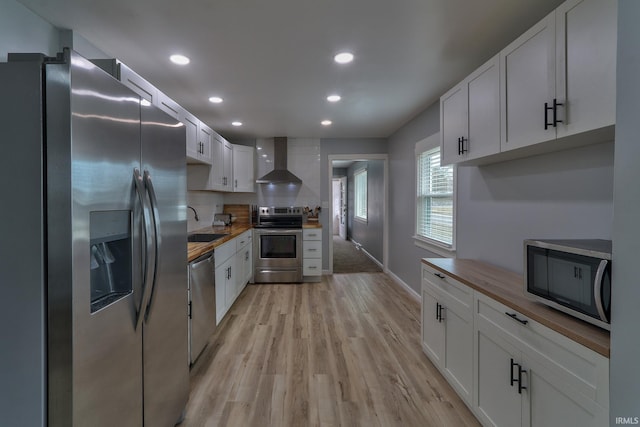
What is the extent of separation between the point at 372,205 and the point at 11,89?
5.69 meters

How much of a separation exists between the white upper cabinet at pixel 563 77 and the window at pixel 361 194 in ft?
17.3

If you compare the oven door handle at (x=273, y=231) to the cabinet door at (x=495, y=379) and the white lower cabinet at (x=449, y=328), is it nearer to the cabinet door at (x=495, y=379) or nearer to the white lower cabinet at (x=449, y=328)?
the white lower cabinet at (x=449, y=328)

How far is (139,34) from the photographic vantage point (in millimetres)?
1857

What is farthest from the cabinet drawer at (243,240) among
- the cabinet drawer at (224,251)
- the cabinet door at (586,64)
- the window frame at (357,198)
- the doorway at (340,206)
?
the doorway at (340,206)

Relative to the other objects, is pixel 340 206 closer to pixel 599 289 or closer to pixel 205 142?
pixel 205 142

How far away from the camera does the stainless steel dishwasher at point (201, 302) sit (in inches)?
79.8

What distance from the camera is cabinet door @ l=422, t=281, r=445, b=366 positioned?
2.04 metres

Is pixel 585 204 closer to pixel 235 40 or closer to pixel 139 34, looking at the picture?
pixel 235 40

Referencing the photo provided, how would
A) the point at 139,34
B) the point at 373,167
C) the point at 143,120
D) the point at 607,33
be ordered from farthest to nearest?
the point at 373,167 → the point at 139,34 → the point at 143,120 → the point at 607,33

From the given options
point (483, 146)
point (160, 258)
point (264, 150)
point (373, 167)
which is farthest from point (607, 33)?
point (373, 167)

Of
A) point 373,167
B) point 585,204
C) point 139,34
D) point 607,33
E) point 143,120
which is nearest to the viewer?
point 607,33

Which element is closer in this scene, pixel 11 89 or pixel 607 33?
pixel 11 89

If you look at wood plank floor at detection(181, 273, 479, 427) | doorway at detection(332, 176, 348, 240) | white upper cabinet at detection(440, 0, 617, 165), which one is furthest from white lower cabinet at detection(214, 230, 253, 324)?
doorway at detection(332, 176, 348, 240)

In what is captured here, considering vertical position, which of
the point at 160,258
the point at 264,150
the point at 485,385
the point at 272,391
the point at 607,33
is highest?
the point at 264,150
